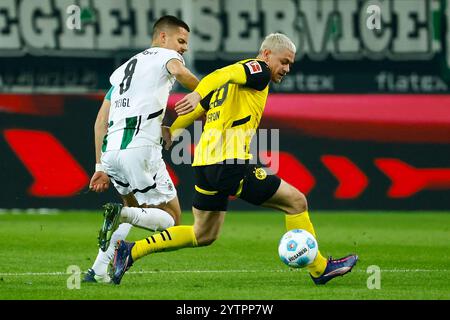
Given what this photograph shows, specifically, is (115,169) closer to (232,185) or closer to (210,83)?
(232,185)

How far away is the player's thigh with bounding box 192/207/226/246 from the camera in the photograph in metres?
8.04

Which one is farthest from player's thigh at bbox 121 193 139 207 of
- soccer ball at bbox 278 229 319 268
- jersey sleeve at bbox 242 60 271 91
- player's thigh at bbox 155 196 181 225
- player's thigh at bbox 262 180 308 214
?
jersey sleeve at bbox 242 60 271 91

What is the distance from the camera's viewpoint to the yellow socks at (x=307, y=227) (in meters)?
8.06

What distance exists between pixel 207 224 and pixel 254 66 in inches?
47.7

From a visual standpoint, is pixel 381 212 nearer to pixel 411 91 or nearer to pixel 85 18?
pixel 411 91

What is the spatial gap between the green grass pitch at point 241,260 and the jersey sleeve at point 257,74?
1.45m

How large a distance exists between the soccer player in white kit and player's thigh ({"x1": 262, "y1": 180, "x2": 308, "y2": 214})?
0.89 metres

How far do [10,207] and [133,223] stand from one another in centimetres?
795

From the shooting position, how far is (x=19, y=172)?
51.8ft

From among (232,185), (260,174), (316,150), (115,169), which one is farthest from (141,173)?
(316,150)

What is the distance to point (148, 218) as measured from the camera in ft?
27.2

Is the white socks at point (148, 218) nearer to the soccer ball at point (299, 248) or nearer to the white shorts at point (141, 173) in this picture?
the white shorts at point (141, 173)

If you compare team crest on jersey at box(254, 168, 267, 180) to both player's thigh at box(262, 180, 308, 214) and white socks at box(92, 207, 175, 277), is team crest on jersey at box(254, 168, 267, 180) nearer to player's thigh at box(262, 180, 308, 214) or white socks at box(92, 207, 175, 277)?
player's thigh at box(262, 180, 308, 214)
